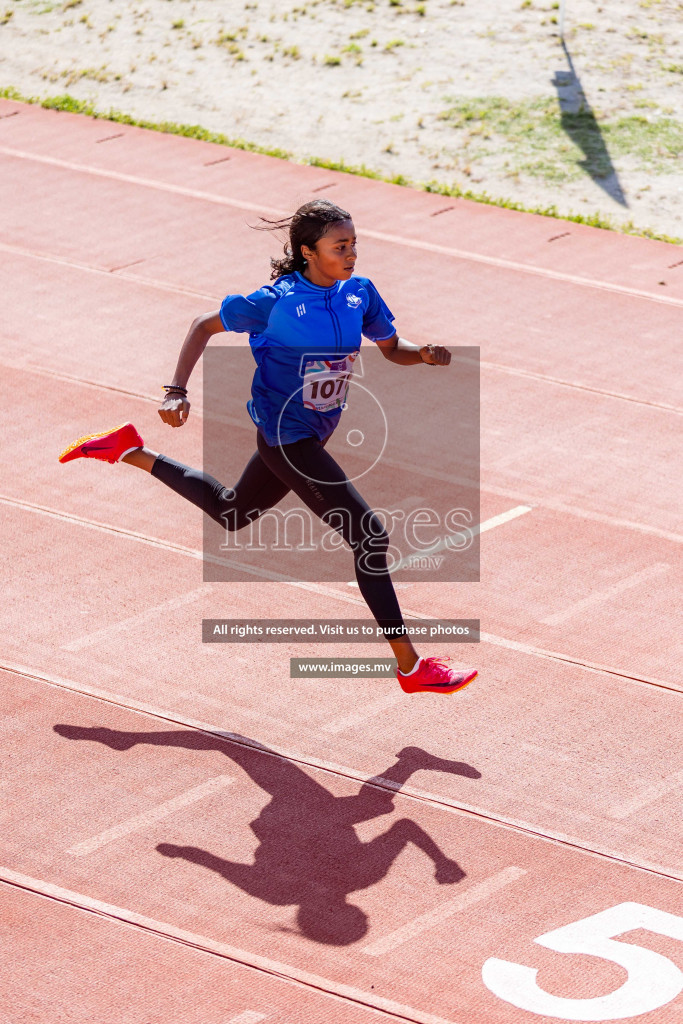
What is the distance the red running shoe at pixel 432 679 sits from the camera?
645 cm

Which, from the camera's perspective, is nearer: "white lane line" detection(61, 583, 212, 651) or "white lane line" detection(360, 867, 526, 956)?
"white lane line" detection(360, 867, 526, 956)

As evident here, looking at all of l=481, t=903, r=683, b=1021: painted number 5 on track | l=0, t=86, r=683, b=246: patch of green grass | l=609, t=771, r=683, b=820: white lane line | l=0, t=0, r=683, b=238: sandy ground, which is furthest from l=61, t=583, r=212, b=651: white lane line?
l=0, t=0, r=683, b=238: sandy ground

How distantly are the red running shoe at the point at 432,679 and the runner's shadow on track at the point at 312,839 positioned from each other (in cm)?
27

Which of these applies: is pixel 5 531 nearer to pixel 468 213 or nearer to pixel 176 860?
pixel 176 860

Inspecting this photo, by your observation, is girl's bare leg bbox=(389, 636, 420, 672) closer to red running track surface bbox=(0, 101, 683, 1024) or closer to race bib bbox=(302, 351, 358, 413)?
red running track surface bbox=(0, 101, 683, 1024)

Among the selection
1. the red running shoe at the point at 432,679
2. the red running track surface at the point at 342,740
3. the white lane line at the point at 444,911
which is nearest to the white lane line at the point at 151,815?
the red running track surface at the point at 342,740

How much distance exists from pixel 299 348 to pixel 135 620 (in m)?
1.92

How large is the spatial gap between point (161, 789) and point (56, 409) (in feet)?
14.4

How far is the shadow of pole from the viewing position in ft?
52.2

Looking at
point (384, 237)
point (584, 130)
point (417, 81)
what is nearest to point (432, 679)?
point (384, 237)

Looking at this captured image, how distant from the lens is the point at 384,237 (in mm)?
13922

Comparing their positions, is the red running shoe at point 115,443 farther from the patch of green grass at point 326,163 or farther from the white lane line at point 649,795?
the patch of green grass at point 326,163

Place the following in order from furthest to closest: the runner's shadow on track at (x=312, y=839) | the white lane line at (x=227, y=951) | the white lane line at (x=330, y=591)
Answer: the white lane line at (x=330, y=591), the runner's shadow on track at (x=312, y=839), the white lane line at (x=227, y=951)

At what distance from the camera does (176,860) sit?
18.5 feet
